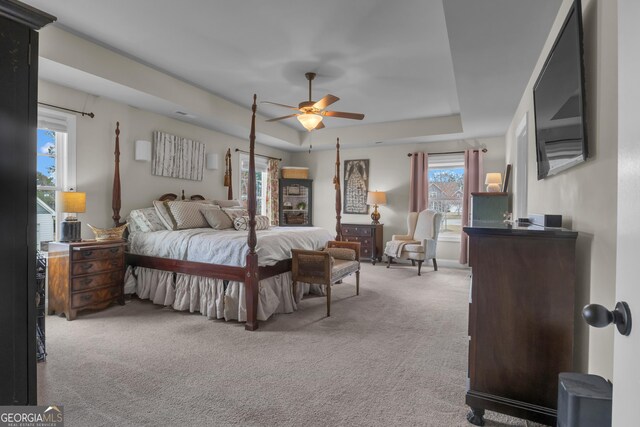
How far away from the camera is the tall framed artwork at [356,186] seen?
7160 mm

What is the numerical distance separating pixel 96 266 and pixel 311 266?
7.23 feet

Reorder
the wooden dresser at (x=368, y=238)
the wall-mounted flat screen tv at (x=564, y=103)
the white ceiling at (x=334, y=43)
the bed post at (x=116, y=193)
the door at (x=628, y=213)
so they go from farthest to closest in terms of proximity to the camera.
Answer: the wooden dresser at (x=368, y=238) → the bed post at (x=116, y=193) → the white ceiling at (x=334, y=43) → the wall-mounted flat screen tv at (x=564, y=103) → the door at (x=628, y=213)

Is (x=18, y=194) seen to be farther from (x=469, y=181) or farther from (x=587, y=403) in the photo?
(x=469, y=181)

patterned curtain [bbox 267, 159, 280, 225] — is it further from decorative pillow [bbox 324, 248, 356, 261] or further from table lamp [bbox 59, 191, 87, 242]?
table lamp [bbox 59, 191, 87, 242]

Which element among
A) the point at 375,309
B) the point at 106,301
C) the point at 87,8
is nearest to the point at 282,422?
the point at 375,309

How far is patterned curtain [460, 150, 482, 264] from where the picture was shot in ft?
19.8

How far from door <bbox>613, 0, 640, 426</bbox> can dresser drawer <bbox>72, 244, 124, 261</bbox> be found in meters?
3.94

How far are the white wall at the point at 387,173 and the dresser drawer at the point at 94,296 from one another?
4.57m

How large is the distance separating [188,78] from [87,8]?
1.51 meters

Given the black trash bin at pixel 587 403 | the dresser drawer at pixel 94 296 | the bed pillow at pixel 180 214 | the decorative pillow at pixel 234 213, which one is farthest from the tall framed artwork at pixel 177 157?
the black trash bin at pixel 587 403

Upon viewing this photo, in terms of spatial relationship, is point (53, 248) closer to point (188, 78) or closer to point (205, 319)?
point (205, 319)

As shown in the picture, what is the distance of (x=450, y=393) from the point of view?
6.61ft

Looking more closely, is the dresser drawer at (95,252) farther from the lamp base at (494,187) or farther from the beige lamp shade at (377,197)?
the lamp base at (494,187)

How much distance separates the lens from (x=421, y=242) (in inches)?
229
